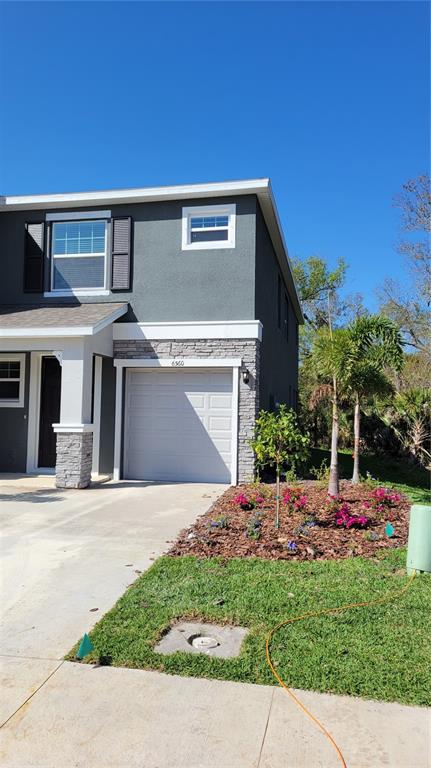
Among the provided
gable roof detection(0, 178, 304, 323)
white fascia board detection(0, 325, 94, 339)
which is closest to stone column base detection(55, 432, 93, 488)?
white fascia board detection(0, 325, 94, 339)

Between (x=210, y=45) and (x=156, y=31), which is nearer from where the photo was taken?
(x=156, y=31)

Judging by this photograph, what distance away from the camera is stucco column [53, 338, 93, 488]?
33.5 ft

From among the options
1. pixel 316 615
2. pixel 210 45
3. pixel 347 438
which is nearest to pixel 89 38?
pixel 210 45

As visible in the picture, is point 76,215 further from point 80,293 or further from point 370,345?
point 370,345

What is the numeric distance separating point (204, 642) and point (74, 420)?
7152mm

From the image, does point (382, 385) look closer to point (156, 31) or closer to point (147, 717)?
point (156, 31)

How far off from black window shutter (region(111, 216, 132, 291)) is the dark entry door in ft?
7.82

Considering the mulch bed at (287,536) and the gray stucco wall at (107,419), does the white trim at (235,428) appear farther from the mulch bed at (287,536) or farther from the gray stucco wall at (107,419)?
the gray stucco wall at (107,419)

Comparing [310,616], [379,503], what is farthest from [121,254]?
[310,616]

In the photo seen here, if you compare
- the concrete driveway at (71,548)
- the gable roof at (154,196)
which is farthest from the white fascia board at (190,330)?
the concrete driveway at (71,548)

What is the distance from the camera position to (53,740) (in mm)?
2719

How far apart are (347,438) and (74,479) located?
1410 centimetres

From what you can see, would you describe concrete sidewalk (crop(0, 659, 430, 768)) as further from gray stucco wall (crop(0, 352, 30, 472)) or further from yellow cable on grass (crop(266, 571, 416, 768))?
gray stucco wall (crop(0, 352, 30, 472))

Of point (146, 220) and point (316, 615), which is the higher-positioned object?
point (146, 220)
